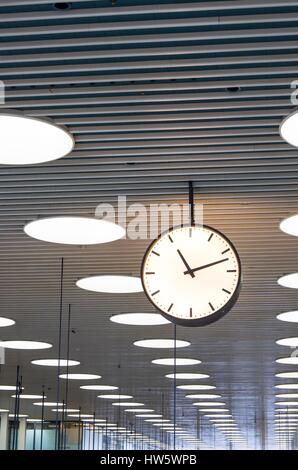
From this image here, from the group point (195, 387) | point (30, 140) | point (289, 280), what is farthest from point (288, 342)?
point (30, 140)

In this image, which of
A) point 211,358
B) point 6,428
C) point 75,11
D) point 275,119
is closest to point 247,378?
point 211,358

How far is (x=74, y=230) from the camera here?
320 inches

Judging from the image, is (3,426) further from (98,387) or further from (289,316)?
(289,316)

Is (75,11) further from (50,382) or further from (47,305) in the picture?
(50,382)

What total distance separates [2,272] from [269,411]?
22.1 meters

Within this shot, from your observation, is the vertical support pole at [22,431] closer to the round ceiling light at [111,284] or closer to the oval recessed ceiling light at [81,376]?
the oval recessed ceiling light at [81,376]

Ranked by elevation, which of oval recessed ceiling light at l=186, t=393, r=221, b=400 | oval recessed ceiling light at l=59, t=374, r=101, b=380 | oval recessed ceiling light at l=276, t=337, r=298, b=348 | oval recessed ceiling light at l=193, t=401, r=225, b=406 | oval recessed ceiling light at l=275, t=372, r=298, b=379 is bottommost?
oval recessed ceiling light at l=276, t=337, r=298, b=348

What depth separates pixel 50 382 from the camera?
78.9 feet

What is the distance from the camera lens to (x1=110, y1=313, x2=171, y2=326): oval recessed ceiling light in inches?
492

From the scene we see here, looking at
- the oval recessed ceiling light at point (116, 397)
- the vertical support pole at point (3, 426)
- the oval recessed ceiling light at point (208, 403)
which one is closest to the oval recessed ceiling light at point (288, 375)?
the oval recessed ceiling light at point (116, 397)

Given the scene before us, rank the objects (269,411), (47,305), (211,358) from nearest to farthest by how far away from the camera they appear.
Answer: (47,305), (211,358), (269,411)

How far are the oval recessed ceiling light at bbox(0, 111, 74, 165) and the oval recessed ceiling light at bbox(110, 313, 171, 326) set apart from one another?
6.44m

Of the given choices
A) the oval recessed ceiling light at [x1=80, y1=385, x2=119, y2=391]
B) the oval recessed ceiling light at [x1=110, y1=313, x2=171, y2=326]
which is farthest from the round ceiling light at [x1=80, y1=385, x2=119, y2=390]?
the oval recessed ceiling light at [x1=110, y1=313, x2=171, y2=326]

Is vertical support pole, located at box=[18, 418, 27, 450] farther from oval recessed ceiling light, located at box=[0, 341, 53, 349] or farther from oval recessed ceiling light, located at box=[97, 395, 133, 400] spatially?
oval recessed ceiling light, located at box=[0, 341, 53, 349]
